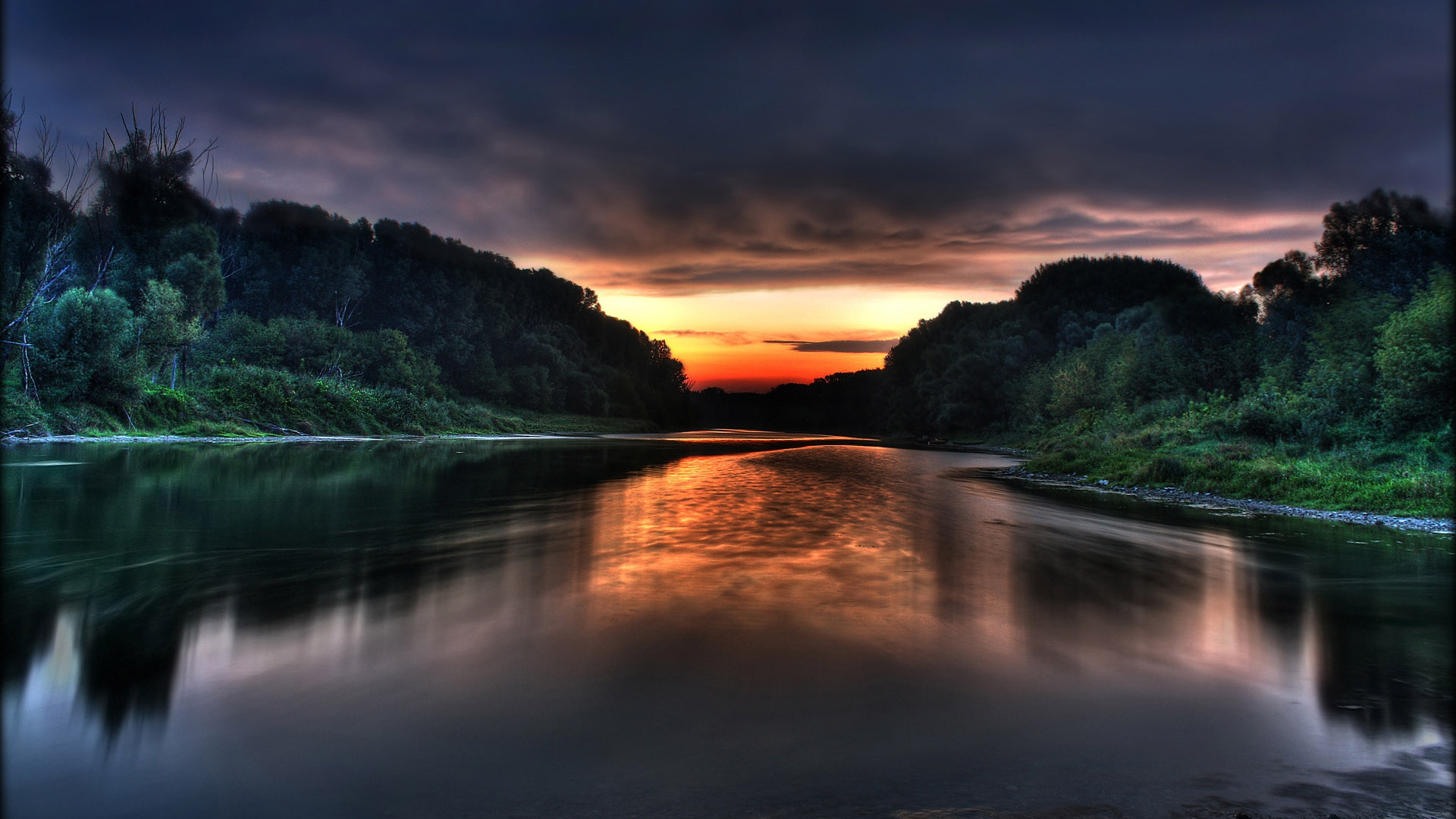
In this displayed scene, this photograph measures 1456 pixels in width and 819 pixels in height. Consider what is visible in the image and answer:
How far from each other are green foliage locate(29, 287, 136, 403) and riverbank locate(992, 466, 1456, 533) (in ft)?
125

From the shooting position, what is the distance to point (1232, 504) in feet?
56.2

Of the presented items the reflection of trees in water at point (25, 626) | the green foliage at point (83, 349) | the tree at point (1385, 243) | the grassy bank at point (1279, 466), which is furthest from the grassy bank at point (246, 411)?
the tree at point (1385, 243)

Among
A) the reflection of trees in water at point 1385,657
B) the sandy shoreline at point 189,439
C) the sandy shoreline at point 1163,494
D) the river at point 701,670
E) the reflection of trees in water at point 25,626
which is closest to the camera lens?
the river at point 701,670

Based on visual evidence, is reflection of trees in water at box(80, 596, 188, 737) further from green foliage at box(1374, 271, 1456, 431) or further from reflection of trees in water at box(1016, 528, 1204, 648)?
green foliage at box(1374, 271, 1456, 431)

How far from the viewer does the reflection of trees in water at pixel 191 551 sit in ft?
18.3

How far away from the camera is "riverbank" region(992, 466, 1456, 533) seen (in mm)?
13609

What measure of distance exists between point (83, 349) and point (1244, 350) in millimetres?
62528

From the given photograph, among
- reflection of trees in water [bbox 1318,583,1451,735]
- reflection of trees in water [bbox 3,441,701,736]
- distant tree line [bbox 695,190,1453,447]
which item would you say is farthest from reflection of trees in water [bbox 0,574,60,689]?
distant tree line [bbox 695,190,1453,447]

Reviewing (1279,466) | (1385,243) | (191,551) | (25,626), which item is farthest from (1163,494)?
(1385,243)

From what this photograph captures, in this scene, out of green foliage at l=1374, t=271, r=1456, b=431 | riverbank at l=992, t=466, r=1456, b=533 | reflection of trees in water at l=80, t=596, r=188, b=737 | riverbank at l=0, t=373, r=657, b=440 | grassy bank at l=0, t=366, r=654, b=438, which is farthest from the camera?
grassy bank at l=0, t=366, r=654, b=438

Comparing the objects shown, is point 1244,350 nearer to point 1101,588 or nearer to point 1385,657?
point 1101,588

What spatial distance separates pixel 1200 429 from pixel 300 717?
29.6 meters

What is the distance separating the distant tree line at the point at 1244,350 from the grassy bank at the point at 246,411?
45.5 metres

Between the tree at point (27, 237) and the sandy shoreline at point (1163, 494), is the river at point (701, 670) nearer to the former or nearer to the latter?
the sandy shoreline at point (1163, 494)
